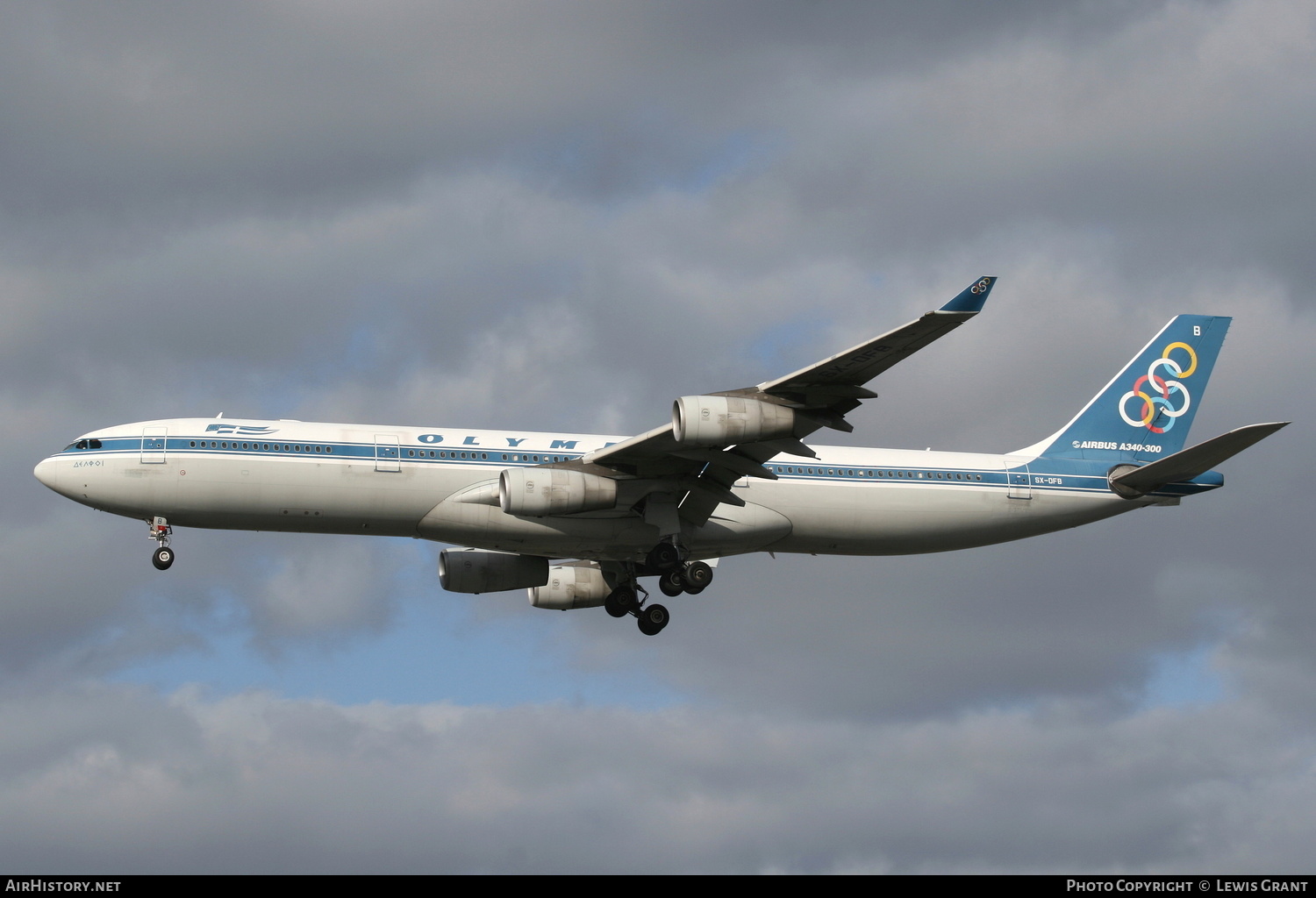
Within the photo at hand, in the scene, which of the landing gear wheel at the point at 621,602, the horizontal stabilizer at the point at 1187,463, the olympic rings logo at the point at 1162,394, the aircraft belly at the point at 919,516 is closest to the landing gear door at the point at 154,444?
the landing gear wheel at the point at 621,602

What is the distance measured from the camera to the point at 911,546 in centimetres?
4822

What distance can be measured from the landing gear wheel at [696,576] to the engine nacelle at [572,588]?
694 centimetres

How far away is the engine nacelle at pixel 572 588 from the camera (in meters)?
52.9

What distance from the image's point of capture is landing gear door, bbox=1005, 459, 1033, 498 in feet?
160

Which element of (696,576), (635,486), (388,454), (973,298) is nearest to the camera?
(973,298)

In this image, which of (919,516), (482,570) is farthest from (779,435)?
(482,570)

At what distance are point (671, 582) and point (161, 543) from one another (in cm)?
1479

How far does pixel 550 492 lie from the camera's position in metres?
42.6

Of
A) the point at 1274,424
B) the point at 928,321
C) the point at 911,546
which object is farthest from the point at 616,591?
the point at 1274,424

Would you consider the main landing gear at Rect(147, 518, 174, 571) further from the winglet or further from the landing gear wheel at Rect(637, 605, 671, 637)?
the winglet

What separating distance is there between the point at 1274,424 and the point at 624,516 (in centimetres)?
1798

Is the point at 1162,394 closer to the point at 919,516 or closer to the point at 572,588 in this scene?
the point at 919,516

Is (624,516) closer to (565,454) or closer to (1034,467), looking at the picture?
(565,454)

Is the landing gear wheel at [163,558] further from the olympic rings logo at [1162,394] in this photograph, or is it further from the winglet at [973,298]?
the olympic rings logo at [1162,394]
